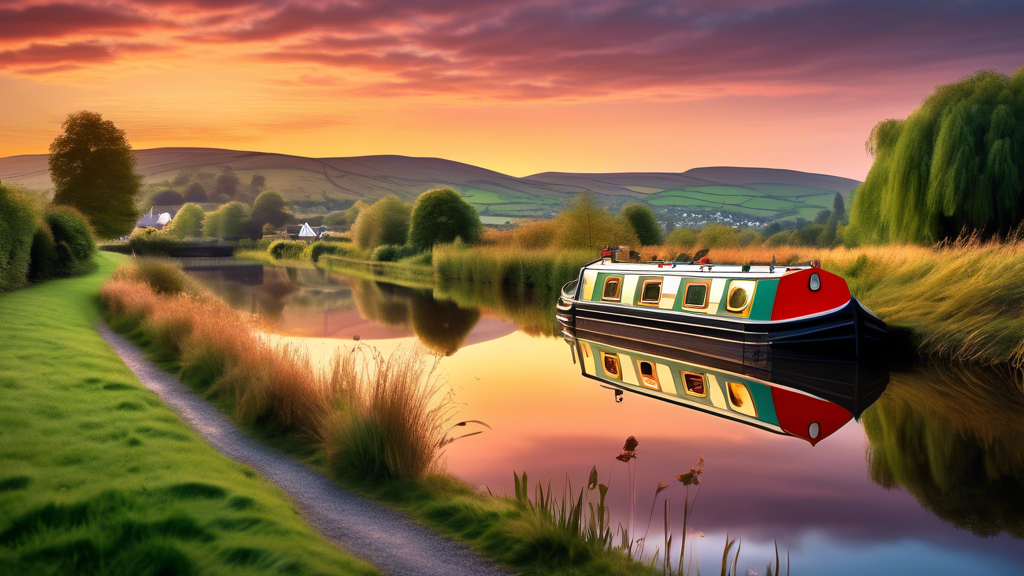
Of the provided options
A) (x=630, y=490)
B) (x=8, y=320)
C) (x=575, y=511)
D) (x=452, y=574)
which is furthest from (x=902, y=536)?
(x=8, y=320)

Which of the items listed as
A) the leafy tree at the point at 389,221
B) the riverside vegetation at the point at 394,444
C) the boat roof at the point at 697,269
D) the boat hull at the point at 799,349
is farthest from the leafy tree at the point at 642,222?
the riverside vegetation at the point at 394,444

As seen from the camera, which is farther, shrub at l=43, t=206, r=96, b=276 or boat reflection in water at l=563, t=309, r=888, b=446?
shrub at l=43, t=206, r=96, b=276

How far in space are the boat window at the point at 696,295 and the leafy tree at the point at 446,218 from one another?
2618cm

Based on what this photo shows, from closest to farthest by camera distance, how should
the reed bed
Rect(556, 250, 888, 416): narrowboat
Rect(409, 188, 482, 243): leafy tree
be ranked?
Rect(556, 250, 888, 416): narrowboat → the reed bed → Rect(409, 188, 482, 243): leafy tree

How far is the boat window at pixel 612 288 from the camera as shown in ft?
54.5

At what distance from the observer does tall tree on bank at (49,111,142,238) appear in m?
37.7

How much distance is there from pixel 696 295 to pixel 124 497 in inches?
458

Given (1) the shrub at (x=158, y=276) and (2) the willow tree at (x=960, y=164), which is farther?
(2) the willow tree at (x=960, y=164)

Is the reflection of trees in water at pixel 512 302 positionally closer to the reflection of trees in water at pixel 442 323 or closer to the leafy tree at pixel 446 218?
the reflection of trees in water at pixel 442 323

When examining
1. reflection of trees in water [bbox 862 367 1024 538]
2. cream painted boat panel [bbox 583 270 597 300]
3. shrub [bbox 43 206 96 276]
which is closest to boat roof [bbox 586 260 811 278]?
cream painted boat panel [bbox 583 270 597 300]

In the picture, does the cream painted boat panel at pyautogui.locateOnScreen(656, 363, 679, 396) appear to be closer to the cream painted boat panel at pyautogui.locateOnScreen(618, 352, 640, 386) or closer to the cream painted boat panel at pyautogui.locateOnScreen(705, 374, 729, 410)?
the cream painted boat panel at pyautogui.locateOnScreen(618, 352, 640, 386)

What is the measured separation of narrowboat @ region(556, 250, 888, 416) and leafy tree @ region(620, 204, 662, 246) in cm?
2086

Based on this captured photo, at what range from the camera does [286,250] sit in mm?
59062

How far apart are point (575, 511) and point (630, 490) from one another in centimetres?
183
